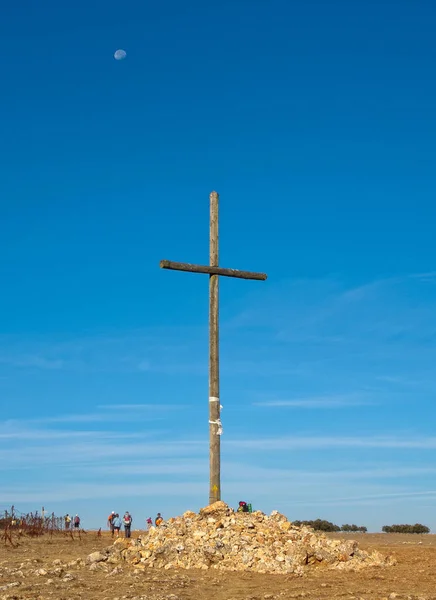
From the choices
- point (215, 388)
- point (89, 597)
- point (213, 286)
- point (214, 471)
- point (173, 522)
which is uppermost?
point (213, 286)

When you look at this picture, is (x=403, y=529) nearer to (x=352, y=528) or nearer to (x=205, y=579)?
(x=352, y=528)

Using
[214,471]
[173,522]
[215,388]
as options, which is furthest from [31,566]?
[215,388]

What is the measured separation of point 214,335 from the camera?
20.0 m

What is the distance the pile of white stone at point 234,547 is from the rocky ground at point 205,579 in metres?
0.03

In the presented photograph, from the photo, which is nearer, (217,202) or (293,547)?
(293,547)

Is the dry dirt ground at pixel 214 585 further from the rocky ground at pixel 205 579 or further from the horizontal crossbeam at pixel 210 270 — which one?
the horizontal crossbeam at pixel 210 270

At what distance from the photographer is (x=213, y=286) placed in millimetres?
20188

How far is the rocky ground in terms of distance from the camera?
13711 millimetres

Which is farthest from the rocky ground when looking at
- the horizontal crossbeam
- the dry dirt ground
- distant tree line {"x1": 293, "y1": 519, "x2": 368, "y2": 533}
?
distant tree line {"x1": 293, "y1": 519, "x2": 368, "y2": 533}

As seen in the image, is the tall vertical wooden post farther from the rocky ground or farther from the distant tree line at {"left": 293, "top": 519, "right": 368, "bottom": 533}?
the distant tree line at {"left": 293, "top": 519, "right": 368, "bottom": 533}

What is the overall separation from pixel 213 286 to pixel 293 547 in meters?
6.96

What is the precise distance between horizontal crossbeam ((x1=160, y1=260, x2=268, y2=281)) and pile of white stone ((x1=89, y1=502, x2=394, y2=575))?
6063mm

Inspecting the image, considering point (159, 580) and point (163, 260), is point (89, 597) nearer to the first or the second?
point (159, 580)

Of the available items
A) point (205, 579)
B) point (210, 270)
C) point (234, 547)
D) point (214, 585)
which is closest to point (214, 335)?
point (210, 270)
